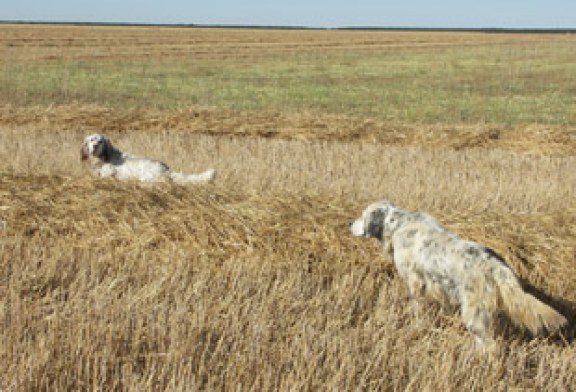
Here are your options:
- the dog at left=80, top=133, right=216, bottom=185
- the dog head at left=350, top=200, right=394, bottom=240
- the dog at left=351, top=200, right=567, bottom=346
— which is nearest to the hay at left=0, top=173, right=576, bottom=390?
the dog at left=351, top=200, right=567, bottom=346

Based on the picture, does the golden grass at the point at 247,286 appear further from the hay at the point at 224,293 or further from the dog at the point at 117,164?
the dog at the point at 117,164

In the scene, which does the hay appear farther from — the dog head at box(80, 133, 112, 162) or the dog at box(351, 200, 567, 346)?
the dog head at box(80, 133, 112, 162)

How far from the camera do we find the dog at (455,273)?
15.1 feet

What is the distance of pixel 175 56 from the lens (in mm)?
42344

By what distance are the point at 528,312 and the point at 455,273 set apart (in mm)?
571

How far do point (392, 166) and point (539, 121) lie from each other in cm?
822

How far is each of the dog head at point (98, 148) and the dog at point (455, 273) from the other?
462cm

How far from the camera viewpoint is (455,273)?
4.92 meters

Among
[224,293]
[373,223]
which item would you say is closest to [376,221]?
[373,223]

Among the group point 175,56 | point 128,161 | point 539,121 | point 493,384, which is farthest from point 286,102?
point 175,56

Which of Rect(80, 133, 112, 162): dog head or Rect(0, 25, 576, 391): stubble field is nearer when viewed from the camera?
Rect(0, 25, 576, 391): stubble field

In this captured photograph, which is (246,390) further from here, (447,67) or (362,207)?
(447,67)

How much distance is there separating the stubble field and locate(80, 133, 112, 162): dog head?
2.07 ft

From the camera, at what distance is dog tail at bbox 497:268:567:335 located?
4.55m
